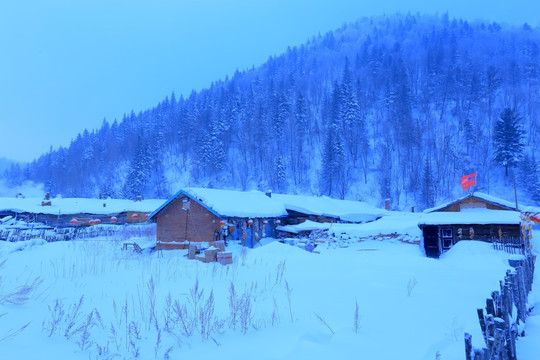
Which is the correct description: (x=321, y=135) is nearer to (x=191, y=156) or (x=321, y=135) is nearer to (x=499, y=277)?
(x=191, y=156)

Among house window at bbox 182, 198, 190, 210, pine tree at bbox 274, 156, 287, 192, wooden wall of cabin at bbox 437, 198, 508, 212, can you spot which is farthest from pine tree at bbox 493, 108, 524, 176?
house window at bbox 182, 198, 190, 210

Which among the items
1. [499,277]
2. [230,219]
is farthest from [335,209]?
[499,277]

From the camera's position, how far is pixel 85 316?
15.0 feet

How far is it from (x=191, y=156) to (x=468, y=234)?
205ft

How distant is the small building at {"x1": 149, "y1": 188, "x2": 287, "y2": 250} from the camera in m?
24.2

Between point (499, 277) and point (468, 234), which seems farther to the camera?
point (468, 234)

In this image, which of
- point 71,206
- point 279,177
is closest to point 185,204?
point 71,206

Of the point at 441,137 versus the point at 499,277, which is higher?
the point at 441,137

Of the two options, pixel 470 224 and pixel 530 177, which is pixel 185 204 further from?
pixel 530 177

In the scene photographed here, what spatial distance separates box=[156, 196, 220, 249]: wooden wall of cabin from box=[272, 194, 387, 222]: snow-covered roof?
10011 mm

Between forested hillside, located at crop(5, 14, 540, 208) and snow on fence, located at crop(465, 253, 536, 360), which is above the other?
forested hillside, located at crop(5, 14, 540, 208)

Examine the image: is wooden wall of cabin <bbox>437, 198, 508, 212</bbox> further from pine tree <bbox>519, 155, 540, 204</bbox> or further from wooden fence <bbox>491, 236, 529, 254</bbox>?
pine tree <bbox>519, 155, 540, 204</bbox>

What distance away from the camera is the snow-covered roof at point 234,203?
24.2m

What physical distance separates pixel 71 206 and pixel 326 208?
108 feet
